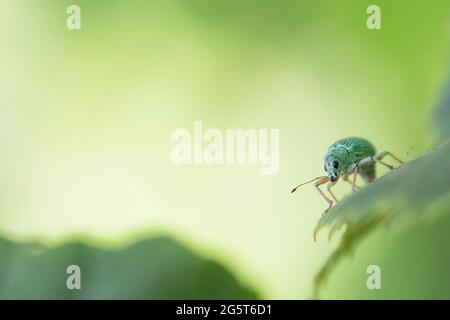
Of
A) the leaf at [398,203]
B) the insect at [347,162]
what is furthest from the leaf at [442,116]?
the insect at [347,162]

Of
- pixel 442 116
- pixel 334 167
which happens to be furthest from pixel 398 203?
pixel 334 167

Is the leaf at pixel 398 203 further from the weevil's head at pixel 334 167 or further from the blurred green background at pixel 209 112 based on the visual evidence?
the blurred green background at pixel 209 112

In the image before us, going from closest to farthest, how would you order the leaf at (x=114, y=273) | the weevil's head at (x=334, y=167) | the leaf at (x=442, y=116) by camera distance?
1. the leaf at (x=442, y=116)
2. the weevil's head at (x=334, y=167)
3. the leaf at (x=114, y=273)

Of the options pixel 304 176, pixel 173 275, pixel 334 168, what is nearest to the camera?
pixel 334 168

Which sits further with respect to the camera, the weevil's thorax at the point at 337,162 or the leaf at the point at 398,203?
the weevil's thorax at the point at 337,162

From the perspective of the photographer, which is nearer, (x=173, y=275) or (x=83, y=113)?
(x=173, y=275)

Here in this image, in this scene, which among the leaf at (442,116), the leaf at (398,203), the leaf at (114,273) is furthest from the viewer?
the leaf at (114,273)

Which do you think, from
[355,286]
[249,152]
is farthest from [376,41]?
[355,286]

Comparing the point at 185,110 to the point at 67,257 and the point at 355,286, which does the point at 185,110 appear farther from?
the point at 355,286
